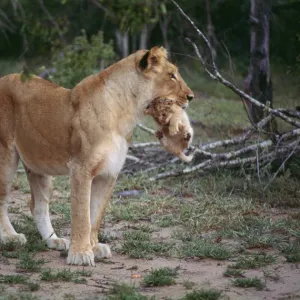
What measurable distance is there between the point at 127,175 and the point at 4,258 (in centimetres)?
307

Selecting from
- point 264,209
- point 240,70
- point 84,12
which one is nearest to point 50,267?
point 264,209

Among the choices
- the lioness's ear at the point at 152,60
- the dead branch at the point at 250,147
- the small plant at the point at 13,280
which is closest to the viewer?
the small plant at the point at 13,280

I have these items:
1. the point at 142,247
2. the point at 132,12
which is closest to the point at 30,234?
the point at 142,247

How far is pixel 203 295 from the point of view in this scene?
14.5 feet

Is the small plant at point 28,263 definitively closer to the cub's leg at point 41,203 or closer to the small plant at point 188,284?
the cub's leg at point 41,203

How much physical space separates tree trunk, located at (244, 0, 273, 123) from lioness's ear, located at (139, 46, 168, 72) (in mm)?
3564

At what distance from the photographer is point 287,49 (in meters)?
10.7

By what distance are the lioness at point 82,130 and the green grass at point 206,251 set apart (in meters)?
0.57

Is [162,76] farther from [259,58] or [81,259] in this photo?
[259,58]

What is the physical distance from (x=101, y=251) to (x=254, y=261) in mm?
1042

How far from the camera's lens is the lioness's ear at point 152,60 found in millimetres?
5340

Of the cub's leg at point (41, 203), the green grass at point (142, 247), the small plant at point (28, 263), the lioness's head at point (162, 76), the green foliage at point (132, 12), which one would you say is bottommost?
the green grass at point (142, 247)

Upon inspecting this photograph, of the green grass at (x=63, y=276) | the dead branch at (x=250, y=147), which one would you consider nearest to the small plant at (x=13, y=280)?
the green grass at (x=63, y=276)

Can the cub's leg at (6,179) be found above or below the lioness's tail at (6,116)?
below
